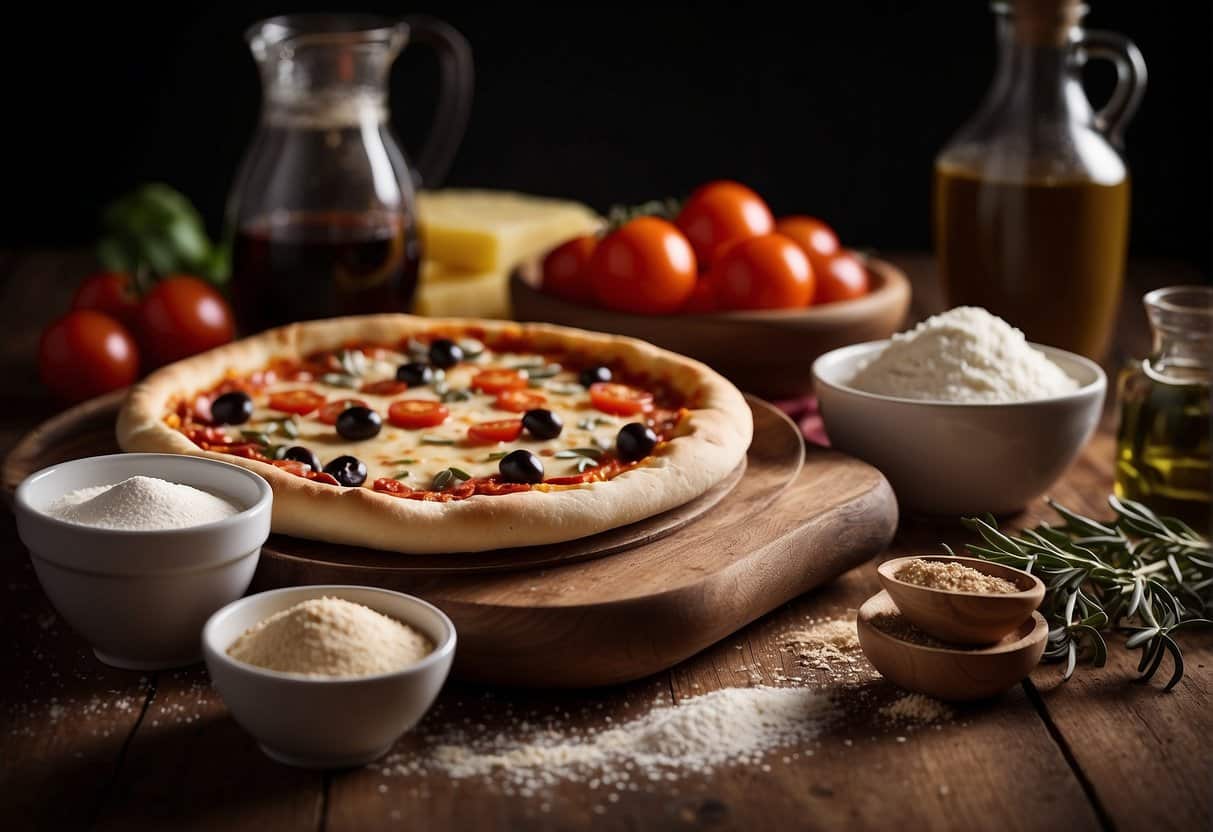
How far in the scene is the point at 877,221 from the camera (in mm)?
5836

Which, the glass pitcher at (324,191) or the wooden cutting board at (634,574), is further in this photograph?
the glass pitcher at (324,191)

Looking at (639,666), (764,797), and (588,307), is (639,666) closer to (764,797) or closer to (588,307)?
(764,797)

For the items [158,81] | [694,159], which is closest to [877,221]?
[694,159]

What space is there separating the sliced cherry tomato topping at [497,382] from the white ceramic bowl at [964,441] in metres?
0.66

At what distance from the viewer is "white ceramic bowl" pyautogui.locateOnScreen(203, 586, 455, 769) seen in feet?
6.31

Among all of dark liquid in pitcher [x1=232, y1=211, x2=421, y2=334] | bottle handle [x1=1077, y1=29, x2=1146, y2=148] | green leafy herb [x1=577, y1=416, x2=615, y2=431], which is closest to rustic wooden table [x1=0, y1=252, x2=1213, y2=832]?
green leafy herb [x1=577, y1=416, x2=615, y2=431]

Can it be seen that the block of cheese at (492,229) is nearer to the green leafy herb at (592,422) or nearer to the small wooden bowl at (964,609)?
the green leafy herb at (592,422)

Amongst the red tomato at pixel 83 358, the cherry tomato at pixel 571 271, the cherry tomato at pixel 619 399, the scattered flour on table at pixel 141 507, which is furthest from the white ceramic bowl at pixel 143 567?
the cherry tomato at pixel 571 271

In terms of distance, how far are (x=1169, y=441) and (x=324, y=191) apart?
7.26 feet

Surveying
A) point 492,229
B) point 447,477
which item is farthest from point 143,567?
point 492,229

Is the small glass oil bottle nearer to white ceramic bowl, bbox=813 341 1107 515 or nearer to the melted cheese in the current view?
white ceramic bowl, bbox=813 341 1107 515

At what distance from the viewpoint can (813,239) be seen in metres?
3.95

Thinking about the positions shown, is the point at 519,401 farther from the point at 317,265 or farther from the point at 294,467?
the point at 317,265

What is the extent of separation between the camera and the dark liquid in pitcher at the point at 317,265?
12.5 feet
